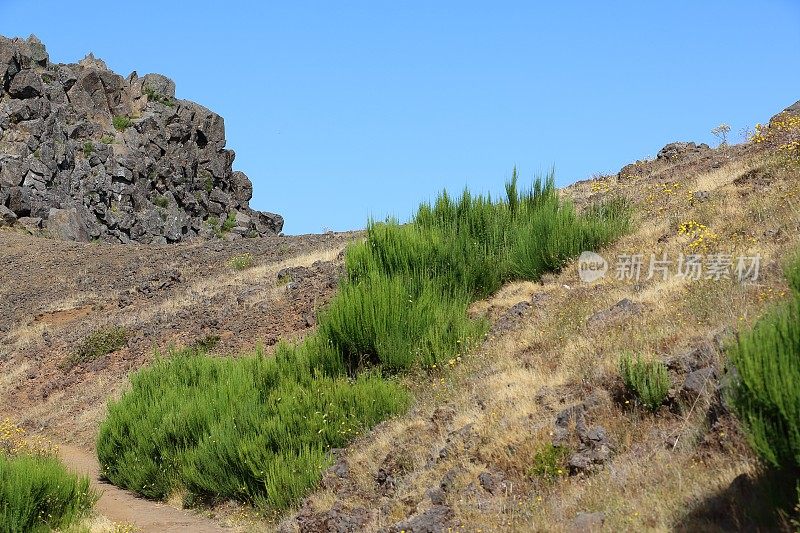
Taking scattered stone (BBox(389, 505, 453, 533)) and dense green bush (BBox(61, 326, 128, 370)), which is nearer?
scattered stone (BBox(389, 505, 453, 533))

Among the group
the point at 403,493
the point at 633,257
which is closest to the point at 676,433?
the point at 403,493

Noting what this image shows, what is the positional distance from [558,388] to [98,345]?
12772 millimetres

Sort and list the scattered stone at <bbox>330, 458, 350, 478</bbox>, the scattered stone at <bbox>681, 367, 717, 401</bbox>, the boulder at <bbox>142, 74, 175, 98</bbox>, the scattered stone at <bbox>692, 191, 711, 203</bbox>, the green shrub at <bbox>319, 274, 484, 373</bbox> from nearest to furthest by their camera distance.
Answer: the scattered stone at <bbox>681, 367, 717, 401</bbox> → the scattered stone at <bbox>330, 458, 350, 478</bbox> → the green shrub at <bbox>319, 274, 484, 373</bbox> → the scattered stone at <bbox>692, 191, 711, 203</bbox> → the boulder at <bbox>142, 74, 175, 98</bbox>

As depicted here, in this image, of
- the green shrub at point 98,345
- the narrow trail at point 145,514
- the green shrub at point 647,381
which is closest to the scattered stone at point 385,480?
the narrow trail at point 145,514

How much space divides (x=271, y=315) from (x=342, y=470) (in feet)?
24.9

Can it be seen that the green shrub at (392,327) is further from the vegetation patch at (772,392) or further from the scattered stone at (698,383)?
the vegetation patch at (772,392)

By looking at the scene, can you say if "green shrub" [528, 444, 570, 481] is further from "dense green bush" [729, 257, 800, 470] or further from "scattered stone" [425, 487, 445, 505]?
→ "dense green bush" [729, 257, 800, 470]

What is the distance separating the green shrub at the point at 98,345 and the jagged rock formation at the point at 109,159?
2302 cm

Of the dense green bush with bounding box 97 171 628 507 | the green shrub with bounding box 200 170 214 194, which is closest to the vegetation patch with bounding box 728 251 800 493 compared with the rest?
the dense green bush with bounding box 97 171 628 507

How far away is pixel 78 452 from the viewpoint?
48.6 ft

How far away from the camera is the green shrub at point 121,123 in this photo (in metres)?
51.6

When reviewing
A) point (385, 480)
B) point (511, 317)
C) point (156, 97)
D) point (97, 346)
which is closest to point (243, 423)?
point (385, 480)

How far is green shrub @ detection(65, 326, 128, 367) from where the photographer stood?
740 inches
